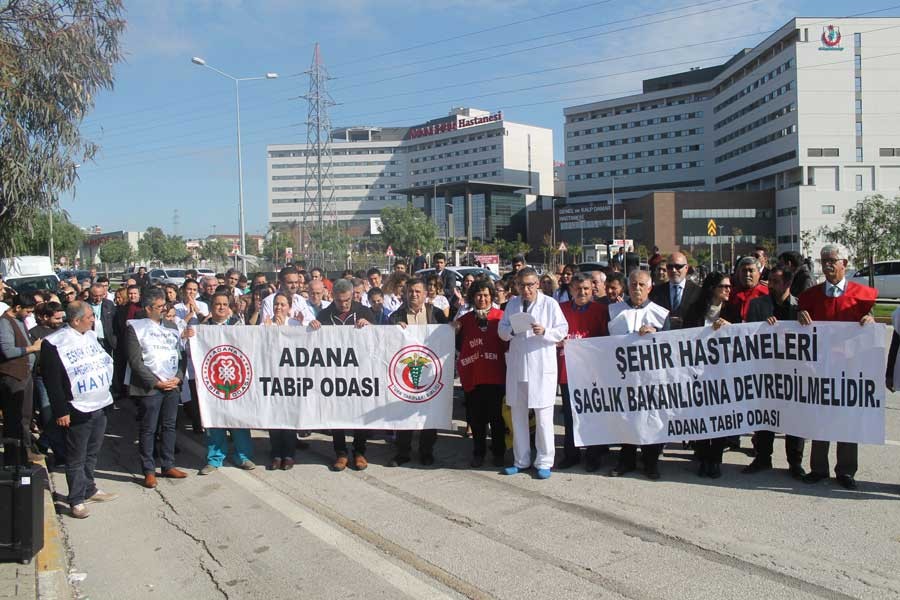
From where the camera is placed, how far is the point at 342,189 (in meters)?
167

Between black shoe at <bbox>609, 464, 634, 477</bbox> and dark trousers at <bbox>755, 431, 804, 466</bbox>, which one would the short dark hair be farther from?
dark trousers at <bbox>755, 431, 804, 466</bbox>

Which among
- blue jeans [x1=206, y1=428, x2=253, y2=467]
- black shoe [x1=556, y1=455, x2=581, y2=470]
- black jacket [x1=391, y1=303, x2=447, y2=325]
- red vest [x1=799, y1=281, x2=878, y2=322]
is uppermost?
red vest [x1=799, y1=281, x2=878, y2=322]

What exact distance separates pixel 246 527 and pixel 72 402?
5.87 feet

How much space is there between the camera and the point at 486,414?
7371mm

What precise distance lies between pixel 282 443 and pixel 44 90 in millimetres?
9879

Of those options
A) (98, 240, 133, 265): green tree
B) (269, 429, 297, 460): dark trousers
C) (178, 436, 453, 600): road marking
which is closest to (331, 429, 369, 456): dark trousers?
(269, 429, 297, 460): dark trousers

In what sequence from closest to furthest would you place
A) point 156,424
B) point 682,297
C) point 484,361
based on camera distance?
point 156,424
point 484,361
point 682,297

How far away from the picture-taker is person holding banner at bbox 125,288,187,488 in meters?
6.90

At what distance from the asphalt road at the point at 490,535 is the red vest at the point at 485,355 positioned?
890mm

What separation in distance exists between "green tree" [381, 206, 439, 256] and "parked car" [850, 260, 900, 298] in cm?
5427

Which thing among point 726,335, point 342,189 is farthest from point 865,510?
point 342,189

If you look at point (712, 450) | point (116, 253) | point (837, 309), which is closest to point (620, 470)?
point (712, 450)

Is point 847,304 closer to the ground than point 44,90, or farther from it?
closer to the ground

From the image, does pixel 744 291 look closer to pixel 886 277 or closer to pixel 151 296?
pixel 151 296
